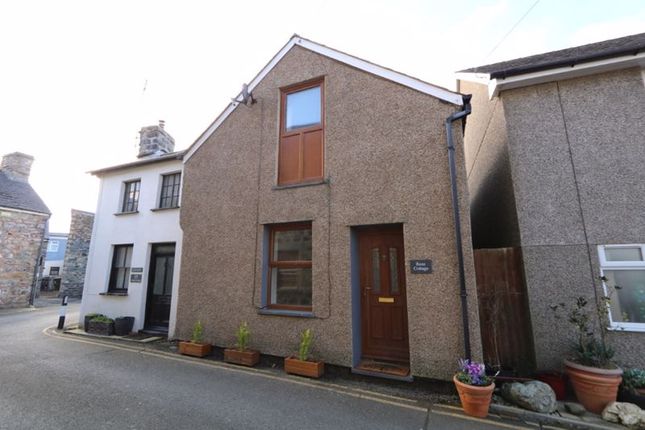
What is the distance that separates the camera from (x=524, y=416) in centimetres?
412

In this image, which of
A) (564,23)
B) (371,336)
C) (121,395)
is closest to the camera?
(121,395)

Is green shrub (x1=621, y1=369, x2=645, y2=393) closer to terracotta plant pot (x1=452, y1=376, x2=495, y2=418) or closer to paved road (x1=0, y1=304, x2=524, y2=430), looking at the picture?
terracotta plant pot (x1=452, y1=376, x2=495, y2=418)

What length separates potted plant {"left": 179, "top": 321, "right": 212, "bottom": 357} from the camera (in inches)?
262

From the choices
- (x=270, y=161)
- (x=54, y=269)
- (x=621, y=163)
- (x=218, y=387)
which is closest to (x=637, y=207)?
(x=621, y=163)

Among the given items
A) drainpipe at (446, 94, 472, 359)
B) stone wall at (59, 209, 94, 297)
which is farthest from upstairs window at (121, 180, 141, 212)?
stone wall at (59, 209, 94, 297)

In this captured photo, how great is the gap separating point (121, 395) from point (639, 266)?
8.56 metres

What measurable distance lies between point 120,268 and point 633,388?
12909 millimetres

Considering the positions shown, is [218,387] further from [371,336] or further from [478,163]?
[478,163]

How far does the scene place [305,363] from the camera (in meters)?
5.50

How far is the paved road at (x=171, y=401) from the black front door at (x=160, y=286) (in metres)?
2.65

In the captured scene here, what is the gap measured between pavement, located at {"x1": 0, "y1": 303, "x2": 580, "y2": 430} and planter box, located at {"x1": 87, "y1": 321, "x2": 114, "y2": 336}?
7.29ft

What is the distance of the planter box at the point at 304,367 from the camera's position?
5.43m

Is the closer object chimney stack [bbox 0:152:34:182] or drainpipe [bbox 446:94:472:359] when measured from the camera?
drainpipe [bbox 446:94:472:359]

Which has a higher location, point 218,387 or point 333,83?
point 333,83
